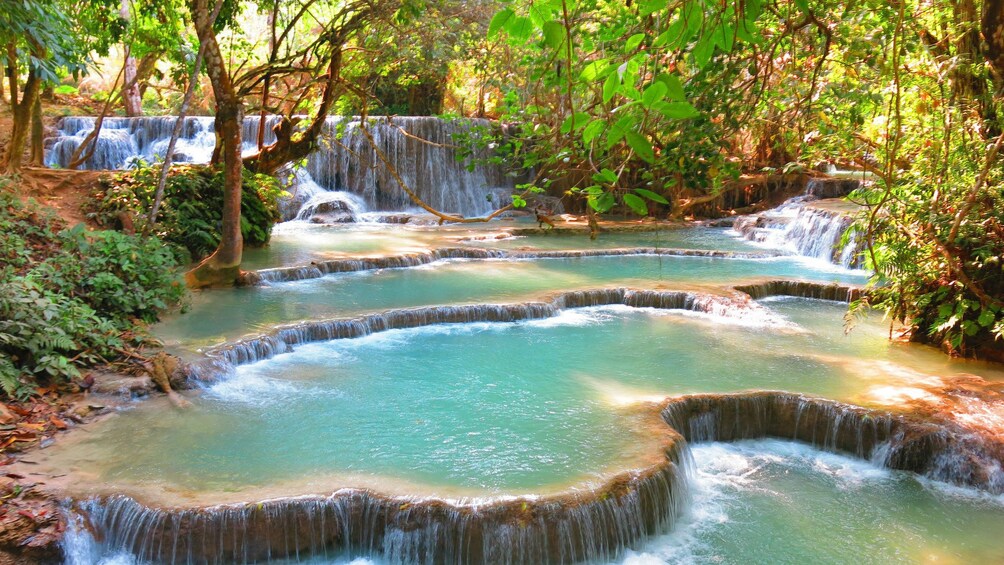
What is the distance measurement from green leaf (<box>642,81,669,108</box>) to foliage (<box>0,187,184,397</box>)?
4982mm

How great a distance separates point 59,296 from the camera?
6.03 metres

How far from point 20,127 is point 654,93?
34.2 ft

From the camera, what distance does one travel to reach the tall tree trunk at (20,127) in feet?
30.8

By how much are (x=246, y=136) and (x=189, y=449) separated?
14181 millimetres

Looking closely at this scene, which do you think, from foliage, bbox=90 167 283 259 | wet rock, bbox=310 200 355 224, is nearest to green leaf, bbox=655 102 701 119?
foliage, bbox=90 167 283 259

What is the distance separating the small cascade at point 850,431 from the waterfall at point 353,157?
1072 cm

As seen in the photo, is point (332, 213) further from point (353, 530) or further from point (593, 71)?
point (593, 71)

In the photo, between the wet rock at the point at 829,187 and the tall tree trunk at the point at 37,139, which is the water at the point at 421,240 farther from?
the tall tree trunk at the point at 37,139

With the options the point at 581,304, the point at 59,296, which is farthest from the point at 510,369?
the point at 59,296

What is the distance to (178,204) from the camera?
1009 centimetres

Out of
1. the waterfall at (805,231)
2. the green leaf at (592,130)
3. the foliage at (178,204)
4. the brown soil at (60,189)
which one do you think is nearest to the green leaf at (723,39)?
the green leaf at (592,130)

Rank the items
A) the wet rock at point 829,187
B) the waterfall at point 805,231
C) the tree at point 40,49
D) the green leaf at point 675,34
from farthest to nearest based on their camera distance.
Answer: the wet rock at point 829,187
the waterfall at point 805,231
the tree at point 40,49
the green leaf at point 675,34

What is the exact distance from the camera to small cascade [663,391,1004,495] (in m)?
5.09

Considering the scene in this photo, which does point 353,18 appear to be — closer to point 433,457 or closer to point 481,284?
point 481,284
